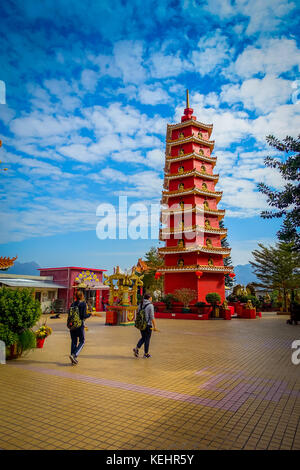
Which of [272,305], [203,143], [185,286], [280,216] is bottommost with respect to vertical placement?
[272,305]

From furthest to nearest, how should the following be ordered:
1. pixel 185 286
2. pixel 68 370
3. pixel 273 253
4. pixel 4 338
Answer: pixel 273 253 < pixel 185 286 < pixel 4 338 < pixel 68 370

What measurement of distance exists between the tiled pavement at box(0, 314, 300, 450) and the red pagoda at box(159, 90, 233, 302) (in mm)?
17105

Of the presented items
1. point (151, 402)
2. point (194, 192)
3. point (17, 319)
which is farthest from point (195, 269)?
point (151, 402)

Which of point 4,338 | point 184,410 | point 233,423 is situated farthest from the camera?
point 4,338

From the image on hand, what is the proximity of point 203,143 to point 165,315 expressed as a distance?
57.7 ft

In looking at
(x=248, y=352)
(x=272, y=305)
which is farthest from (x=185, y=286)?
(x=272, y=305)

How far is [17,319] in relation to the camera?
7.24 m

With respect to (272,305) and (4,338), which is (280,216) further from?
(272,305)

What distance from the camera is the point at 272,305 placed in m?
37.8

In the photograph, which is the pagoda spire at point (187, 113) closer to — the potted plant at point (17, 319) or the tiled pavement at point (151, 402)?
the tiled pavement at point (151, 402)

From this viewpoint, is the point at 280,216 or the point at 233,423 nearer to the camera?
the point at 233,423

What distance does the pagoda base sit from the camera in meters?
24.7

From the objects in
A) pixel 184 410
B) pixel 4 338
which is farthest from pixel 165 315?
pixel 184 410
